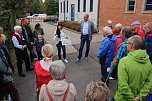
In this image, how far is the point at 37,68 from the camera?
144 inches

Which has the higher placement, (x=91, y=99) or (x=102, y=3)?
(x=102, y=3)

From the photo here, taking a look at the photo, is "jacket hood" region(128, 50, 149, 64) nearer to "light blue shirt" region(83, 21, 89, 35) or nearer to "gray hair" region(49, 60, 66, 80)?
"gray hair" region(49, 60, 66, 80)

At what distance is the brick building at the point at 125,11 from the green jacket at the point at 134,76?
→ 13.3 m

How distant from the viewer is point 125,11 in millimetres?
16891

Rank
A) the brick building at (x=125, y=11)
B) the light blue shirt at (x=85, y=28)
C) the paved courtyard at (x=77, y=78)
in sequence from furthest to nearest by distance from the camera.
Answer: the brick building at (x=125, y=11), the light blue shirt at (x=85, y=28), the paved courtyard at (x=77, y=78)

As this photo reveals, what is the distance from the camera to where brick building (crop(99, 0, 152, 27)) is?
15508 millimetres

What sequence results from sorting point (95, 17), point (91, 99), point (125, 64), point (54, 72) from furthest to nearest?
point (95, 17) < point (125, 64) < point (54, 72) < point (91, 99)

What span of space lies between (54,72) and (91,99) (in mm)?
814

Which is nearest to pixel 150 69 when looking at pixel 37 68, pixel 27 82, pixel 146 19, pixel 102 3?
pixel 37 68

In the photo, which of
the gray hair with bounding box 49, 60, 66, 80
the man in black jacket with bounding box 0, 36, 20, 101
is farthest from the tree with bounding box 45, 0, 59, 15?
the gray hair with bounding box 49, 60, 66, 80

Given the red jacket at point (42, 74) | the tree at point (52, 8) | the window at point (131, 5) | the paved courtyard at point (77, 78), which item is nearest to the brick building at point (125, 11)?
the window at point (131, 5)

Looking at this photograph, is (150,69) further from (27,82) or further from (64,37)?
(64,37)

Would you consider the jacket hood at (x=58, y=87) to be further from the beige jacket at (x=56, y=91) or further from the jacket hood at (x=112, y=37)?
the jacket hood at (x=112, y=37)

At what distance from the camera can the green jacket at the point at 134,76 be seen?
309cm
